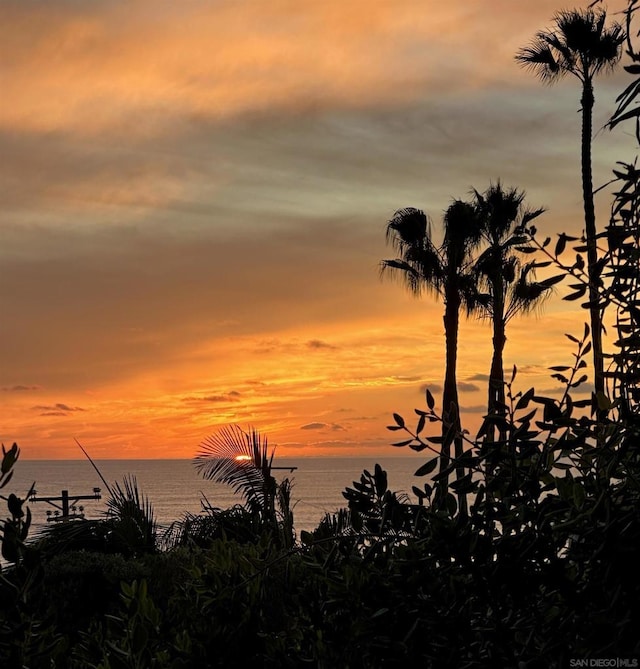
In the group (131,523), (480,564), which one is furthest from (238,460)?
(480,564)

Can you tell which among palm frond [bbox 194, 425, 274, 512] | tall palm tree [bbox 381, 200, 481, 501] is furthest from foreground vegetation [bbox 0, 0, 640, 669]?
tall palm tree [bbox 381, 200, 481, 501]

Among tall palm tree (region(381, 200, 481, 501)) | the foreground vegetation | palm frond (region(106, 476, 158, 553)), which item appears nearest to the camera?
the foreground vegetation

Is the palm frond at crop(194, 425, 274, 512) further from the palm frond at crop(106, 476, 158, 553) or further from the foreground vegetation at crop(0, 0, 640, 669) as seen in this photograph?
the foreground vegetation at crop(0, 0, 640, 669)

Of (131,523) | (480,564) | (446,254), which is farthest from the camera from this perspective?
(446,254)

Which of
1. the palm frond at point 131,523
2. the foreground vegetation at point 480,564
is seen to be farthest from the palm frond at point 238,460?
the foreground vegetation at point 480,564

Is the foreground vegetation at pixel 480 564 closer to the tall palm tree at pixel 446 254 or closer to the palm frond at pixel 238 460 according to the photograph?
the palm frond at pixel 238 460

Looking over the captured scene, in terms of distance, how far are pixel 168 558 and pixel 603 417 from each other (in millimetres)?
8942

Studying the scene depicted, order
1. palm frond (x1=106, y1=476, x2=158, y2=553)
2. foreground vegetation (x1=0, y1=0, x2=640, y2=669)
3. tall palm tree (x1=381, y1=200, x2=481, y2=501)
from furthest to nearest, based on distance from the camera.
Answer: tall palm tree (x1=381, y1=200, x2=481, y2=501) < palm frond (x1=106, y1=476, x2=158, y2=553) < foreground vegetation (x1=0, y1=0, x2=640, y2=669)

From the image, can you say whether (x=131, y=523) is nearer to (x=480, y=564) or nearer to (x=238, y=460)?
(x=238, y=460)

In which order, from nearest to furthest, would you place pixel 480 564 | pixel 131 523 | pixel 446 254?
pixel 480 564 < pixel 131 523 < pixel 446 254

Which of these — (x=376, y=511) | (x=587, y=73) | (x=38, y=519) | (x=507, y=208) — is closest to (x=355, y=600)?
Answer: (x=376, y=511)

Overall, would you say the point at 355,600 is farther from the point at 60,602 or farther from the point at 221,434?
the point at 221,434

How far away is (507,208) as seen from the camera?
34.8 m

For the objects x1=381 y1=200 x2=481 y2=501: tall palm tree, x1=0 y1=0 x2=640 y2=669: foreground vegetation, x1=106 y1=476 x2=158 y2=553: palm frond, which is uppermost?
x1=381 y1=200 x2=481 y2=501: tall palm tree
